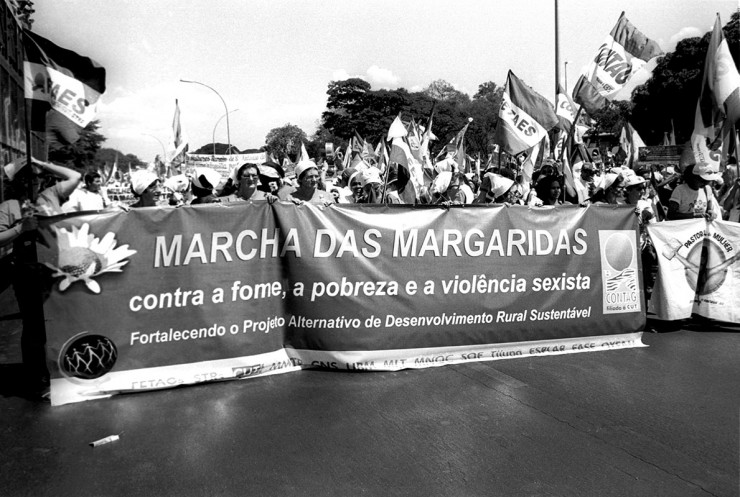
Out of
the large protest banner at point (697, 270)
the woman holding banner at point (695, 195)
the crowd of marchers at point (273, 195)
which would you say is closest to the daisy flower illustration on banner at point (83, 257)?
the crowd of marchers at point (273, 195)

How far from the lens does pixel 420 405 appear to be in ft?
14.5

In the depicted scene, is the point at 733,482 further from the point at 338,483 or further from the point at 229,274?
the point at 229,274

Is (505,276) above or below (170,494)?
above

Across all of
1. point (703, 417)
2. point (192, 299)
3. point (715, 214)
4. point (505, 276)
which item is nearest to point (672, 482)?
point (703, 417)

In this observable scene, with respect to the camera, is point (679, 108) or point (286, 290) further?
point (679, 108)

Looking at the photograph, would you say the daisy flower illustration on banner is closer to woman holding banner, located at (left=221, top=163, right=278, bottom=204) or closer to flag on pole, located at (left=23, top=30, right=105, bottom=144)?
flag on pole, located at (left=23, top=30, right=105, bottom=144)

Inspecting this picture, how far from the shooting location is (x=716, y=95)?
7.84 metres

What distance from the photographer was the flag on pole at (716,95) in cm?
769

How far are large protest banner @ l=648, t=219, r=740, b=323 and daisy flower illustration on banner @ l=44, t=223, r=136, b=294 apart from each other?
567 cm

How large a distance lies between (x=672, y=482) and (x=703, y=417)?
1.16 m

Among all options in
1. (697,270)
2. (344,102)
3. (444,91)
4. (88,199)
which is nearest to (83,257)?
(88,199)

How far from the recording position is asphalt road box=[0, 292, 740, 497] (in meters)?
3.26

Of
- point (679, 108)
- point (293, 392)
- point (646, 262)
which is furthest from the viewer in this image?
point (679, 108)

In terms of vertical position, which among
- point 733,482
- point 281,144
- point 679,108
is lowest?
point 733,482
